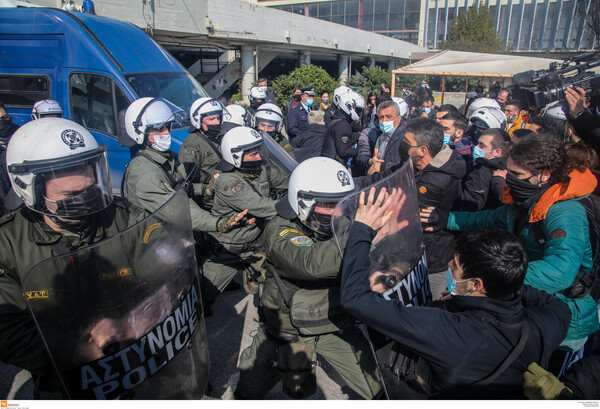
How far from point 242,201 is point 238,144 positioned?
0.50 meters

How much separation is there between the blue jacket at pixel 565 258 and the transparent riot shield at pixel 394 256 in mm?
599

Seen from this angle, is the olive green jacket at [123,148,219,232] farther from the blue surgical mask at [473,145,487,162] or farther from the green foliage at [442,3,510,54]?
the green foliage at [442,3,510,54]

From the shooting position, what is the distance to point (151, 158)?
11.0ft

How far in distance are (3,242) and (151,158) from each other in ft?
5.72

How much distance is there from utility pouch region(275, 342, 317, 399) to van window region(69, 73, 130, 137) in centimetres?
468

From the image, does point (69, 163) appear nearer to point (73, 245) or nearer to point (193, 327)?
point (73, 245)

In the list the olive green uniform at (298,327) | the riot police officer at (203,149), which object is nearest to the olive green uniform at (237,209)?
the riot police officer at (203,149)

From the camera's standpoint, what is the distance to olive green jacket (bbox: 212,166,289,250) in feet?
9.90

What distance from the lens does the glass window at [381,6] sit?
44.6 metres

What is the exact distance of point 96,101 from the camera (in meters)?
5.90

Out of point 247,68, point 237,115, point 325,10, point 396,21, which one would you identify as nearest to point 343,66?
point 247,68

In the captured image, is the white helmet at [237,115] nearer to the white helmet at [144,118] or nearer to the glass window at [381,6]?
the white helmet at [144,118]

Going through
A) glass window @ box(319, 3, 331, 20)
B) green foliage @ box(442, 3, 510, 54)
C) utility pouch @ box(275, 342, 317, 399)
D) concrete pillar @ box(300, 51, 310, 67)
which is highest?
glass window @ box(319, 3, 331, 20)

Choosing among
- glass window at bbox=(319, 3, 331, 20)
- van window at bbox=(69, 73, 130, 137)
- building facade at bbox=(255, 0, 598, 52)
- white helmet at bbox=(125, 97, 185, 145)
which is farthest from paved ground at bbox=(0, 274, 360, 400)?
glass window at bbox=(319, 3, 331, 20)
